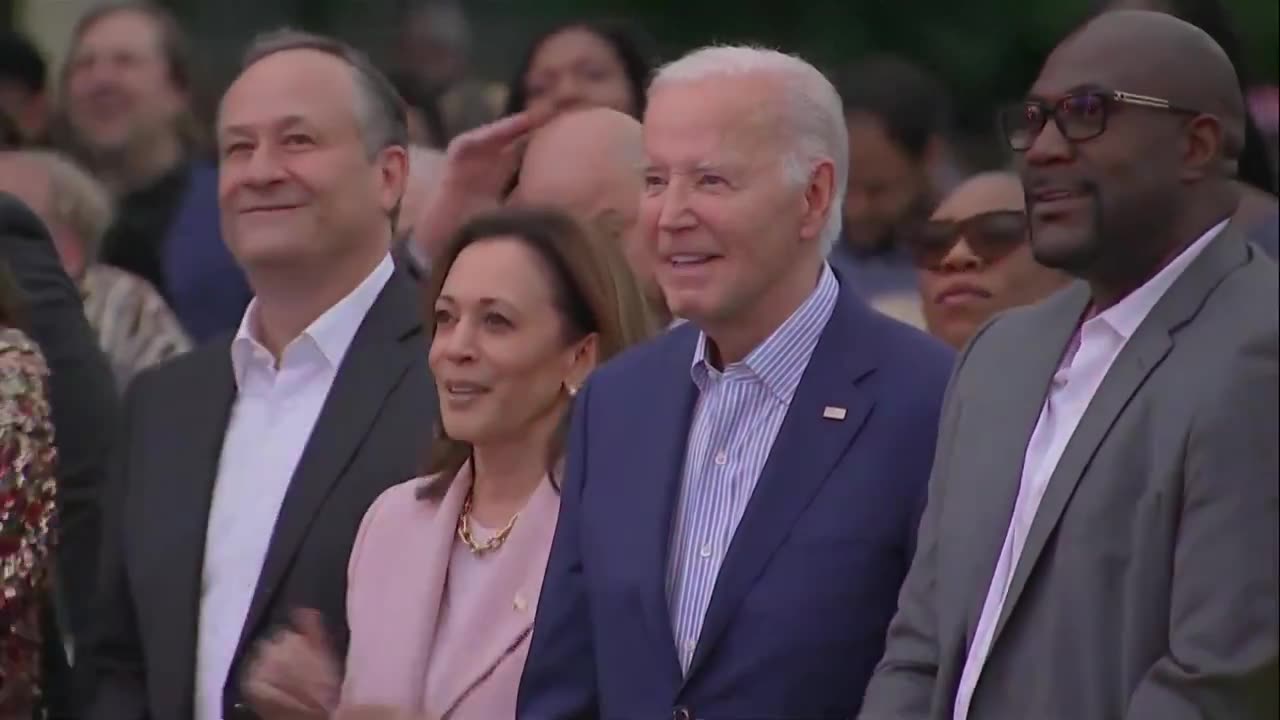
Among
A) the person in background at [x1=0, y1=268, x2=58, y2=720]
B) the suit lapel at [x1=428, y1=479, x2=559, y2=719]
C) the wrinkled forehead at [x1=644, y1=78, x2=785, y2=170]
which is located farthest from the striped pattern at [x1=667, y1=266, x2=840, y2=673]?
the person in background at [x1=0, y1=268, x2=58, y2=720]

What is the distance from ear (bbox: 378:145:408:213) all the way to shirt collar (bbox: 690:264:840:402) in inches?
49.8

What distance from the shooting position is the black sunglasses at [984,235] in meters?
5.28

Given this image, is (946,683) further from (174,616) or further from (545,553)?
(174,616)

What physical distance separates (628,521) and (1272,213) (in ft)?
5.75

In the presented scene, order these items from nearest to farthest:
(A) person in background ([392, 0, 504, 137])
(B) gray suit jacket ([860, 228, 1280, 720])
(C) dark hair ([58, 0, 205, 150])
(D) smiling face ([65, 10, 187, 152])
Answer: (B) gray suit jacket ([860, 228, 1280, 720]) < (D) smiling face ([65, 10, 187, 152]) < (C) dark hair ([58, 0, 205, 150]) < (A) person in background ([392, 0, 504, 137])

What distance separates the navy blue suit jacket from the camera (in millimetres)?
4094

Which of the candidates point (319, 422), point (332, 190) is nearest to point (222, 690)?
point (319, 422)

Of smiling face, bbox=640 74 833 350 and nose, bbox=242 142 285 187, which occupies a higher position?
nose, bbox=242 142 285 187

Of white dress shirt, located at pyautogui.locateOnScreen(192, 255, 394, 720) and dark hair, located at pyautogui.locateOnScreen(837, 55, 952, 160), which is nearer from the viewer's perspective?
white dress shirt, located at pyautogui.locateOnScreen(192, 255, 394, 720)

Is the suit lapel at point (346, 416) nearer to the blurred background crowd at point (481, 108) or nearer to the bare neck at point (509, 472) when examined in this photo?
the bare neck at point (509, 472)

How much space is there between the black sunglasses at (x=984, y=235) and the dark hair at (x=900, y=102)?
1.65 meters

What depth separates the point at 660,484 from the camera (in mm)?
4262

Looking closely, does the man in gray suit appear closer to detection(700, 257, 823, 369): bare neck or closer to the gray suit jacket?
the gray suit jacket

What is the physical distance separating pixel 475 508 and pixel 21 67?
4.42 meters
